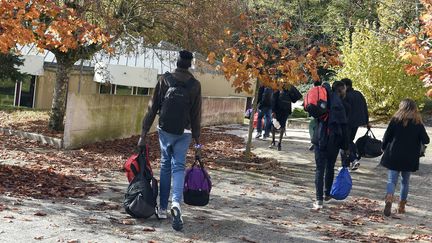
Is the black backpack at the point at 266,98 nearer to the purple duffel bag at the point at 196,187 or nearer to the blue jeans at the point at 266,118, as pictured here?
the blue jeans at the point at 266,118

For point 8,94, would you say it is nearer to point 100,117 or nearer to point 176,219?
point 100,117

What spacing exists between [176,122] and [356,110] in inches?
233

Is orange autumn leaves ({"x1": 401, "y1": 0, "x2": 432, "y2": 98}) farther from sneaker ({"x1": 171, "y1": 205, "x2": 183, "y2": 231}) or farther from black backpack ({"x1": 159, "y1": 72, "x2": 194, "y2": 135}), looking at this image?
sneaker ({"x1": 171, "y1": 205, "x2": 183, "y2": 231})

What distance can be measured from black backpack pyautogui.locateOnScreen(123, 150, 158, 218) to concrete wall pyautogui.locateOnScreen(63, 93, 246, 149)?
20.7 ft

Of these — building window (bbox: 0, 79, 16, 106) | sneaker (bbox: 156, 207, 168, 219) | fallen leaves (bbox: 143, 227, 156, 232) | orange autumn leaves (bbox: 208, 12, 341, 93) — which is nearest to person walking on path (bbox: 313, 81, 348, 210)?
sneaker (bbox: 156, 207, 168, 219)

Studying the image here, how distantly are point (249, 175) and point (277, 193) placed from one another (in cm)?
165

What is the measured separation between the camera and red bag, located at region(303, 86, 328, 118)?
805cm

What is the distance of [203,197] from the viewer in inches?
261

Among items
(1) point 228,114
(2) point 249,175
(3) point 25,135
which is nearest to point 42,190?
(2) point 249,175

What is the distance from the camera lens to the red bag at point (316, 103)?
805 cm

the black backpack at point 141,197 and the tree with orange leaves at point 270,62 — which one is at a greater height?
the tree with orange leaves at point 270,62

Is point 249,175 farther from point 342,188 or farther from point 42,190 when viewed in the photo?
point 42,190

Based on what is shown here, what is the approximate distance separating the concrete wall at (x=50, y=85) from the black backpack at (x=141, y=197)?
813 inches

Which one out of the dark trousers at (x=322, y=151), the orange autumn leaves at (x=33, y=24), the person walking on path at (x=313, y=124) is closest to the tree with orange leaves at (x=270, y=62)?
the person walking on path at (x=313, y=124)
